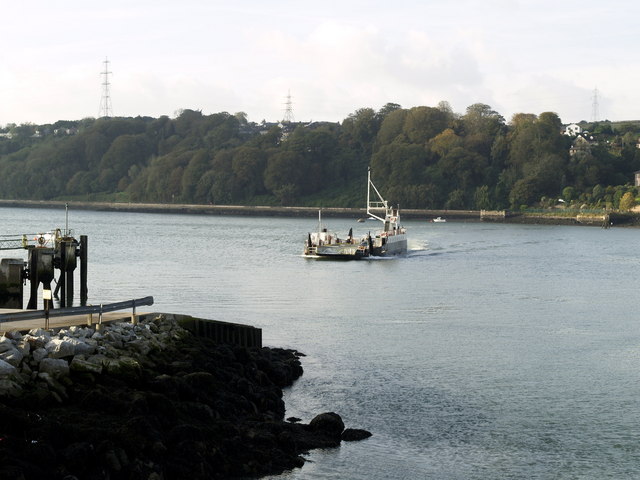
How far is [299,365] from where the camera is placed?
25.2 m

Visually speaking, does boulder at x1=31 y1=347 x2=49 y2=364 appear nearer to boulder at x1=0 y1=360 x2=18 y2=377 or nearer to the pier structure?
boulder at x1=0 y1=360 x2=18 y2=377

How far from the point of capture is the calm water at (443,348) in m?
19.0

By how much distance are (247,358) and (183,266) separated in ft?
121

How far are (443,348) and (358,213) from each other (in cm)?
14168

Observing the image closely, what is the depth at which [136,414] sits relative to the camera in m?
16.3

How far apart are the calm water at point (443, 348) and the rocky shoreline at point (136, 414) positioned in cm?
87

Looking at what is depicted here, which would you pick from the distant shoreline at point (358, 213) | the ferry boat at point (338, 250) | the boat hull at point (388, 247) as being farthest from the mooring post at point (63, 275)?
the distant shoreline at point (358, 213)

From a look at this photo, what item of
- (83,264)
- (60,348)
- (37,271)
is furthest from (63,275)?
(60,348)

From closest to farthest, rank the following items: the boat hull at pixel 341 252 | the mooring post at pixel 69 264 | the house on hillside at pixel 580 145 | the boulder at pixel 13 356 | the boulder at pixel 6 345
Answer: the boulder at pixel 13 356
the boulder at pixel 6 345
the mooring post at pixel 69 264
the boat hull at pixel 341 252
the house on hillside at pixel 580 145

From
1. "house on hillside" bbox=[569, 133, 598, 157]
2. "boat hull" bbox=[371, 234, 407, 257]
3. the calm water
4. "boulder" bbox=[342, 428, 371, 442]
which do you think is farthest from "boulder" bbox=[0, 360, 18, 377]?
"house on hillside" bbox=[569, 133, 598, 157]

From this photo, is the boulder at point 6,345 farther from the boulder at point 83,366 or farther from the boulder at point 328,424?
the boulder at point 328,424

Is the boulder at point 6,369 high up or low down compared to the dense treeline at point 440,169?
down

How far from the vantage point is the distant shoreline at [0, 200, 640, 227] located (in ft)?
497

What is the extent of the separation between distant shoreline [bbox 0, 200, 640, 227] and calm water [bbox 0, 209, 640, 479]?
8500 cm
